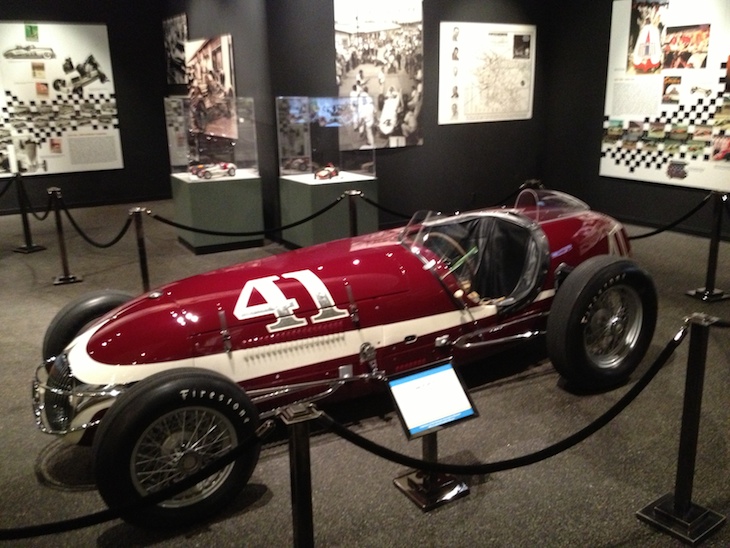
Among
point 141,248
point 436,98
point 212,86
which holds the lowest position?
point 141,248

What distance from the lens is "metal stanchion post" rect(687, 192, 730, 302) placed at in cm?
520

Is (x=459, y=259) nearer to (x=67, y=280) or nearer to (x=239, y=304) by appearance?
(x=239, y=304)

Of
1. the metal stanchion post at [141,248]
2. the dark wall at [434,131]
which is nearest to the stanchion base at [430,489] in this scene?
the metal stanchion post at [141,248]

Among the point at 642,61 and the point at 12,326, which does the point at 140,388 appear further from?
the point at 642,61

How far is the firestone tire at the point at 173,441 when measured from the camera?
8.08 feet

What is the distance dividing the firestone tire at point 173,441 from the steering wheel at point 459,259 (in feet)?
4.59

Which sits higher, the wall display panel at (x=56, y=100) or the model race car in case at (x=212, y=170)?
the wall display panel at (x=56, y=100)

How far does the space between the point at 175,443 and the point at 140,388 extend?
280mm

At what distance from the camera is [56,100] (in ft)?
32.9

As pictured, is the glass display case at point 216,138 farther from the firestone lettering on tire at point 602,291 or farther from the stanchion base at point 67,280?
the firestone lettering on tire at point 602,291

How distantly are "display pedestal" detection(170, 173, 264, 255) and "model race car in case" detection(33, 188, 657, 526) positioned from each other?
3501 mm

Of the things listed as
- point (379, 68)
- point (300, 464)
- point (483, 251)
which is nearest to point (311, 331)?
point (300, 464)

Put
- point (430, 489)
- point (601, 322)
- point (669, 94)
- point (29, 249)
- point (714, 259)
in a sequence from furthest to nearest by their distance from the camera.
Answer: point (669, 94)
point (29, 249)
point (714, 259)
point (601, 322)
point (430, 489)

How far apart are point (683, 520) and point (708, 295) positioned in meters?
3.18
